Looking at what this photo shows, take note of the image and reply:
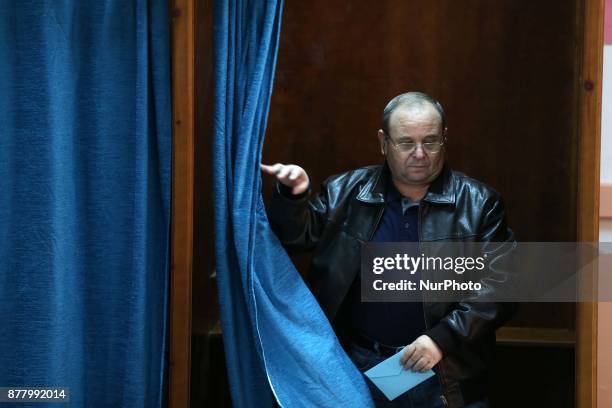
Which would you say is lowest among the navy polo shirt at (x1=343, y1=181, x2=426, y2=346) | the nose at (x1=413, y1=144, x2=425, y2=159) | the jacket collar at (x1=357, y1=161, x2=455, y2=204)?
the navy polo shirt at (x1=343, y1=181, x2=426, y2=346)

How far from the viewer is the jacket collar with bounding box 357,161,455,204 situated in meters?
2.64

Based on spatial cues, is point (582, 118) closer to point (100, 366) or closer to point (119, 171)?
point (119, 171)

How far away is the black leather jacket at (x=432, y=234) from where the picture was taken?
253 centimetres

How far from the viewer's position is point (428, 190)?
105 inches

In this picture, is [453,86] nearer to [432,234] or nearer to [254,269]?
[432,234]

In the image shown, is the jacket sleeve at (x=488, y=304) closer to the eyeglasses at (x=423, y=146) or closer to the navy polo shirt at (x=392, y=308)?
the navy polo shirt at (x=392, y=308)

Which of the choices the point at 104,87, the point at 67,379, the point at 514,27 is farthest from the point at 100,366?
the point at 514,27

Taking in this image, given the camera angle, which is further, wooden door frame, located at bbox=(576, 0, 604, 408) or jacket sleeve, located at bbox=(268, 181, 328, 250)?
jacket sleeve, located at bbox=(268, 181, 328, 250)

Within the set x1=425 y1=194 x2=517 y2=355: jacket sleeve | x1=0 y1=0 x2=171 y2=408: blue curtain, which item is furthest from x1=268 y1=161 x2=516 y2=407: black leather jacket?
x1=0 y1=0 x2=171 y2=408: blue curtain

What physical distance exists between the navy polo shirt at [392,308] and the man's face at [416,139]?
0.11 metres

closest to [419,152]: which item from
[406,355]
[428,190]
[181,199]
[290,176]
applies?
[428,190]

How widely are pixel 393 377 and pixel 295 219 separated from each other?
62cm

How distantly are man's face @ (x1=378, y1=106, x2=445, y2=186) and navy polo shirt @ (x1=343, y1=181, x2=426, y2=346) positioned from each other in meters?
0.11

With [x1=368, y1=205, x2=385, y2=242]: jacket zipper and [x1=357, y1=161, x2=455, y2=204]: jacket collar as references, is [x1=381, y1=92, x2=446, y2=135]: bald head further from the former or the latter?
[x1=368, y1=205, x2=385, y2=242]: jacket zipper
